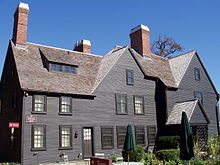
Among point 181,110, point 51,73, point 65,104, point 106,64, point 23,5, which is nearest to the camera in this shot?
point 65,104

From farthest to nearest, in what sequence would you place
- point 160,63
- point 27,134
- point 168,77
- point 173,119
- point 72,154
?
point 160,63 → point 168,77 → point 173,119 → point 72,154 → point 27,134

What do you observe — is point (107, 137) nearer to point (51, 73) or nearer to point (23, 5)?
point (51, 73)

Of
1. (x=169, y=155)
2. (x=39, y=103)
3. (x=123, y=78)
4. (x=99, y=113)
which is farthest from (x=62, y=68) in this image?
(x=169, y=155)

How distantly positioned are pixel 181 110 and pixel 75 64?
10.2m

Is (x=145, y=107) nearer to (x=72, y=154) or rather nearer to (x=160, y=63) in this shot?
(x=160, y=63)

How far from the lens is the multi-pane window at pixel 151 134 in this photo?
24203 mm

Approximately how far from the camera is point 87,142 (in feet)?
67.9

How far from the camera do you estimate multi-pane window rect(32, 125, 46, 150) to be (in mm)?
18062

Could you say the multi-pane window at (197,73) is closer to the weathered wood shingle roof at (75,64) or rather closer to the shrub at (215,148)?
the weathered wood shingle roof at (75,64)

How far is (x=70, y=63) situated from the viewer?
72.6 ft

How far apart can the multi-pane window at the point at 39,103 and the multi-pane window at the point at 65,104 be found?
139cm

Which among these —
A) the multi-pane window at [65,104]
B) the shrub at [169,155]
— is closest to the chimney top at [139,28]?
the multi-pane window at [65,104]

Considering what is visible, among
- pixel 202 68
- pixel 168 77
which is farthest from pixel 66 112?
pixel 202 68

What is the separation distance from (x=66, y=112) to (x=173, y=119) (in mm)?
9732
